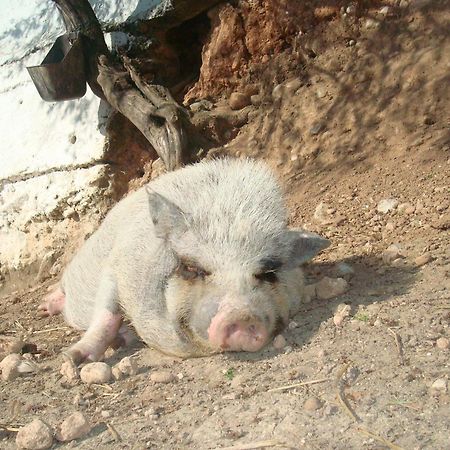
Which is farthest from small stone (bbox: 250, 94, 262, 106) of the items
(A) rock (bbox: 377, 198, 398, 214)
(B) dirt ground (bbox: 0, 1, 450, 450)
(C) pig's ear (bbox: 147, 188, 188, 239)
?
(C) pig's ear (bbox: 147, 188, 188, 239)

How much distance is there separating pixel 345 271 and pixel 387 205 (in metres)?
0.97

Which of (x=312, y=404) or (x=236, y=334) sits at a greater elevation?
(x=236, y=334)

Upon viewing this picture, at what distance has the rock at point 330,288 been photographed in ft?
12.5

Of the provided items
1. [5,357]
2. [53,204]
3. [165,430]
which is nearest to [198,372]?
[165,430]

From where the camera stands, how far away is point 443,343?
2908 mm

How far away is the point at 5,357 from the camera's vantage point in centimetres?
374

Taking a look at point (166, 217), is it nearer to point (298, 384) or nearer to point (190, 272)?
point (190, 272)

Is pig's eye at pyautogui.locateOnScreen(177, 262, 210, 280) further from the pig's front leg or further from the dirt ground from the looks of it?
the pig's front leg

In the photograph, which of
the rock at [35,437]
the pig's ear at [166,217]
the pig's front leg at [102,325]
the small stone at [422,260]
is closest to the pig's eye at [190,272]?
the pig's ear at [166,217]

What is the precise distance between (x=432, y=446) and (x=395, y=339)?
830 mm

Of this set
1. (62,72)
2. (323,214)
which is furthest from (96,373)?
(62,72)

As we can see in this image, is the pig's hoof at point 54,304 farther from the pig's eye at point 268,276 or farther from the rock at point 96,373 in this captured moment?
the pig's eye at point 268,276

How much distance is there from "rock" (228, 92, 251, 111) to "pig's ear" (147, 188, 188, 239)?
3528 millimetres

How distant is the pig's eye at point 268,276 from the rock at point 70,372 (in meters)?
0.96
